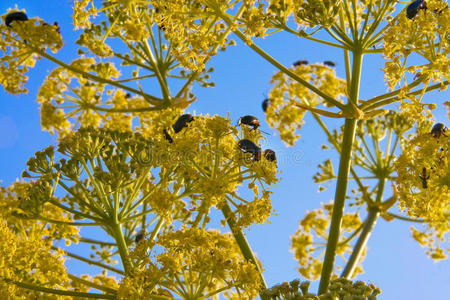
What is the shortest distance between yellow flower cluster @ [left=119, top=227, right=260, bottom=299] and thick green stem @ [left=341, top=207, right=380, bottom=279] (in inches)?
89.3

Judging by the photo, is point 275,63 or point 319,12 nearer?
point 319,12

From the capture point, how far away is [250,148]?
17.3 feet

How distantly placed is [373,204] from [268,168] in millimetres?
3386

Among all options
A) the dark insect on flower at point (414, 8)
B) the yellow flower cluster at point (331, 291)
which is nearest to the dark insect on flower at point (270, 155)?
the yellow flower cluster at point (331, 291)

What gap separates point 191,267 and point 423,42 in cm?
317

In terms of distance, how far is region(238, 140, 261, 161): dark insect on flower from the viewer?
17.1ft

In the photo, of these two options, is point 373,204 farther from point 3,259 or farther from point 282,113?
point 3,259

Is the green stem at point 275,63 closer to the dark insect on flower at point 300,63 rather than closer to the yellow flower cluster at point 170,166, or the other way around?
the yellow flower cluster at point 170,166

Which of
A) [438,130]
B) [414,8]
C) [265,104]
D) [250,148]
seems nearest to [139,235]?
[250,148]

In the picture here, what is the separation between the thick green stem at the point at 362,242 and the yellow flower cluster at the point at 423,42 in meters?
2.79

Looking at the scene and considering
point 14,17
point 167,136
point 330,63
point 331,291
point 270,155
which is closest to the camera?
point 331,291

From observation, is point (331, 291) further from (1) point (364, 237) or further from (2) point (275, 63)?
(1) point (364, 237)

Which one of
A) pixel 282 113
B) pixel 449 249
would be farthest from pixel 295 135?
pixel 449 249

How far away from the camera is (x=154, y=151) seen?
5617 mm
